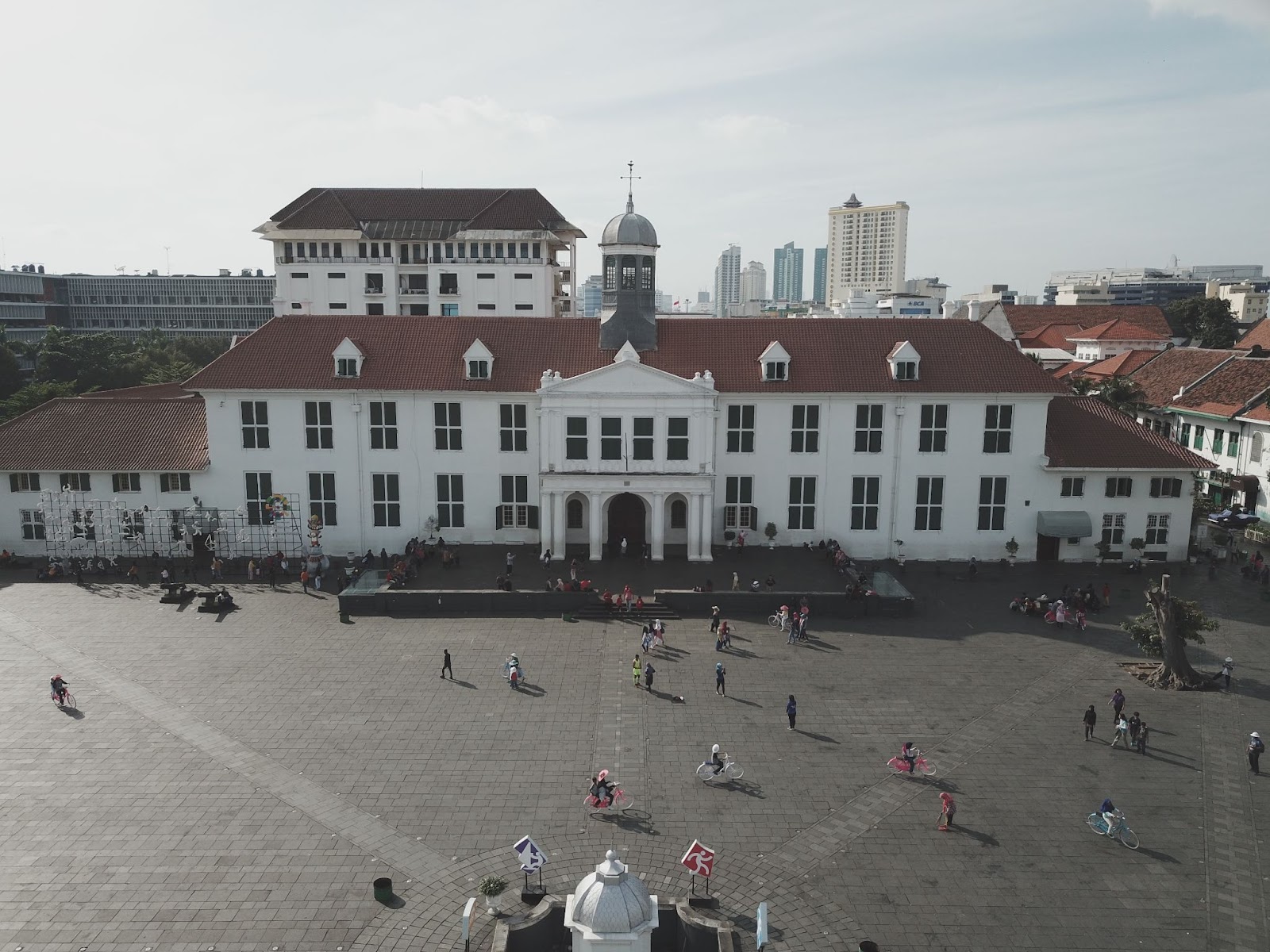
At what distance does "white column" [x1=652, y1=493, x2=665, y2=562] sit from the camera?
51.3m

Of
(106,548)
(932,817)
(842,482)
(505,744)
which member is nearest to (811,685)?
(932,817)

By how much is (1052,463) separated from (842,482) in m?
11.5

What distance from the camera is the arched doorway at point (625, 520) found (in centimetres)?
5431

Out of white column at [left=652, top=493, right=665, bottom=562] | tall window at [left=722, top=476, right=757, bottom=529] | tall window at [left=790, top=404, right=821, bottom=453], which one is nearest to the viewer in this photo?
white column at [left=652, top=493, right=665, bottom=562]

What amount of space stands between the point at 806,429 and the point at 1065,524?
49.9ft

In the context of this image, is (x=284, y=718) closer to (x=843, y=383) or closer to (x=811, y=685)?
(x=811, y=685)

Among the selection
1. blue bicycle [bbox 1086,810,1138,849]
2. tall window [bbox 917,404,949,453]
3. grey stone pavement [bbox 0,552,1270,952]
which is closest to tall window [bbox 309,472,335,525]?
grey stone pavement [bbox 0,552,1270,952]

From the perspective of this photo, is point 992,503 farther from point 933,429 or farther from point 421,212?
point 421,212

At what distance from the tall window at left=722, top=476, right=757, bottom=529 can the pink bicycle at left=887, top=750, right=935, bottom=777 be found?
2513 cm

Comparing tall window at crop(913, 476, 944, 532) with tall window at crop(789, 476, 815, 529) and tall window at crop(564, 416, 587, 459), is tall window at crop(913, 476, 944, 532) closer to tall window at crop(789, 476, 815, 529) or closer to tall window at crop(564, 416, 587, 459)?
tall window at crop(789, 476, 815, 529)

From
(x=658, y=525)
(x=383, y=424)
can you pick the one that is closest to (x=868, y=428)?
(x=658, y=525)

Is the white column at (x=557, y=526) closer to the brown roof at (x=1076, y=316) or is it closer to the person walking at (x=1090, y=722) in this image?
the person walking at (x=1090, y=722)

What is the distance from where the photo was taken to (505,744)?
31.2m

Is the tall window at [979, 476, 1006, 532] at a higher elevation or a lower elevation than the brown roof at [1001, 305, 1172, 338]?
lower
